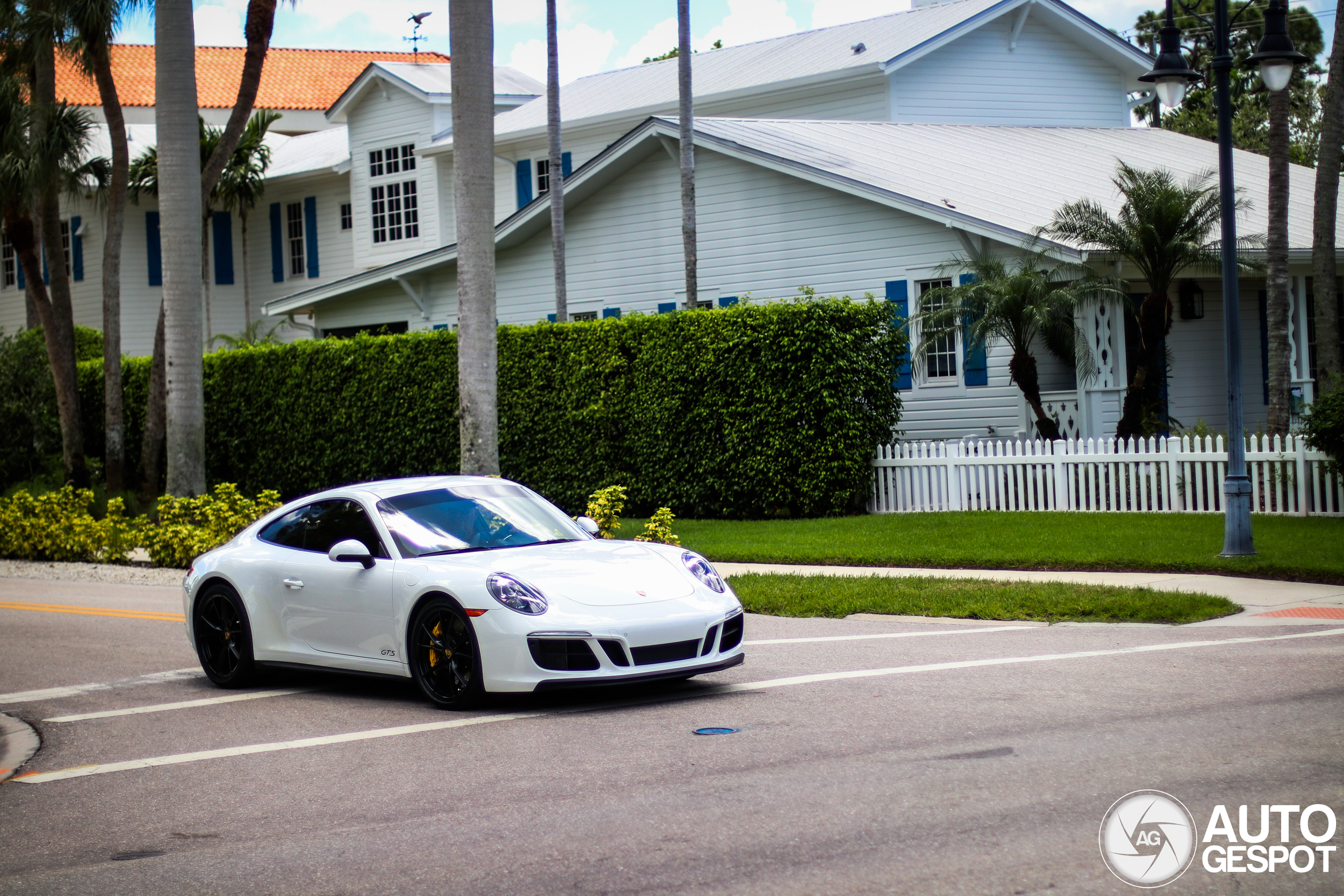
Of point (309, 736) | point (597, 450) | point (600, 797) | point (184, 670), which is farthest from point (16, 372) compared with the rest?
point (600, 797)

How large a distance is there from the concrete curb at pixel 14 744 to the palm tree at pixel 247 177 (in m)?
31.5

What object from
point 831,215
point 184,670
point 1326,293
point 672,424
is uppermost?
point 831,215

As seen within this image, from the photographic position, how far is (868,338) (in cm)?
1952

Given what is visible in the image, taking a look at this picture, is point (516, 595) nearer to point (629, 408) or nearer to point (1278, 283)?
point (629, 408)

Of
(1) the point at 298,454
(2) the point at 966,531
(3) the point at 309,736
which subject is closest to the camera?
(3) the point at 309,736

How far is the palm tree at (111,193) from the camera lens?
22781mm

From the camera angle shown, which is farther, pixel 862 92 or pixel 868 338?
pixel 862 92

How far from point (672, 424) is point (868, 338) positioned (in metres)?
3.25

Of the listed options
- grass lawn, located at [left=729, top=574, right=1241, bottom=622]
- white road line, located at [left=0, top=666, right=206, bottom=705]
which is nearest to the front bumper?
white road line, located at [left=0, top=666, right=206, bottom=705]

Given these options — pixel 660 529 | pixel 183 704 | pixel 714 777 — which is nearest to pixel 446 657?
pixel 183 704

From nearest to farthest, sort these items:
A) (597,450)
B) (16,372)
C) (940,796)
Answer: (940,796) → (597,450) → (16,372)

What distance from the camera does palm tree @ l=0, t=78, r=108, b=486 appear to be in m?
25.0

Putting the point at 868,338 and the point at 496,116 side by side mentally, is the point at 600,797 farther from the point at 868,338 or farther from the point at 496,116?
the point at 496,116

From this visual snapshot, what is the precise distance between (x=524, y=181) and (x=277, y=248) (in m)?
10.1
